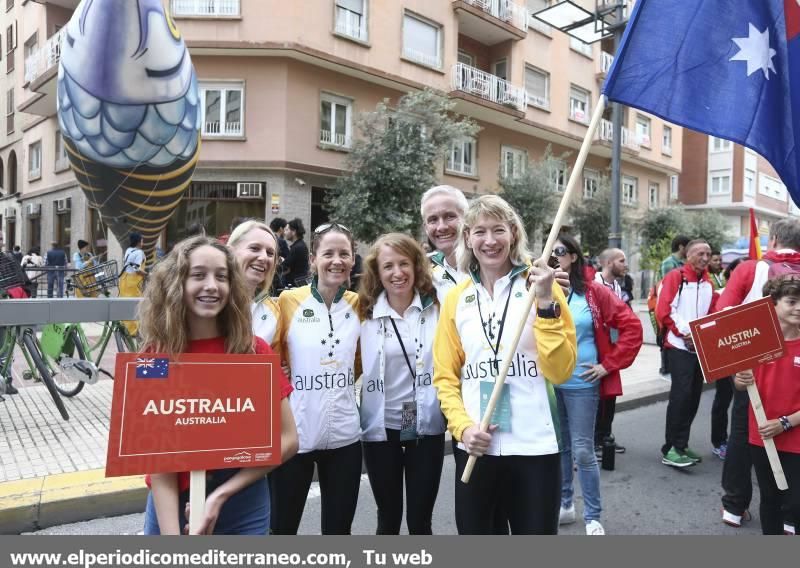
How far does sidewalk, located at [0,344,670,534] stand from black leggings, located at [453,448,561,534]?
2.64m

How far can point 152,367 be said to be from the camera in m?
1.82

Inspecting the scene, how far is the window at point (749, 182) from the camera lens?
3781 centimetres

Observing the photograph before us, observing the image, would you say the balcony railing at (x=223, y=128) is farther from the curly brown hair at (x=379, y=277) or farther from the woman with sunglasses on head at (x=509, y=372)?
the woman with sunglasses on head at (x=509, y=372)

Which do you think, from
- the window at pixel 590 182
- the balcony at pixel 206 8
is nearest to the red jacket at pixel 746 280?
the balcony at pixel 206 8

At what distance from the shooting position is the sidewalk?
12.1 feet

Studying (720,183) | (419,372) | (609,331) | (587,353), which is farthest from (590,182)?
(419,372)

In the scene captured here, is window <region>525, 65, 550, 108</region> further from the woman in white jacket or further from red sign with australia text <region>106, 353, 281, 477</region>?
red sign with australia text <region>106, 353, 281, 477</region>

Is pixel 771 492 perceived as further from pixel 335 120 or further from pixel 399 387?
pixel 335 120

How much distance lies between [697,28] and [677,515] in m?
3.15

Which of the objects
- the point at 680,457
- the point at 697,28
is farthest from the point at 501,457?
the point at 680,457

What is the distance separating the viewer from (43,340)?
651 cm

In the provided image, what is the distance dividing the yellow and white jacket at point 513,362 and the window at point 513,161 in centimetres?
1872

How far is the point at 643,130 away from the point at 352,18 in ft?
57.8
